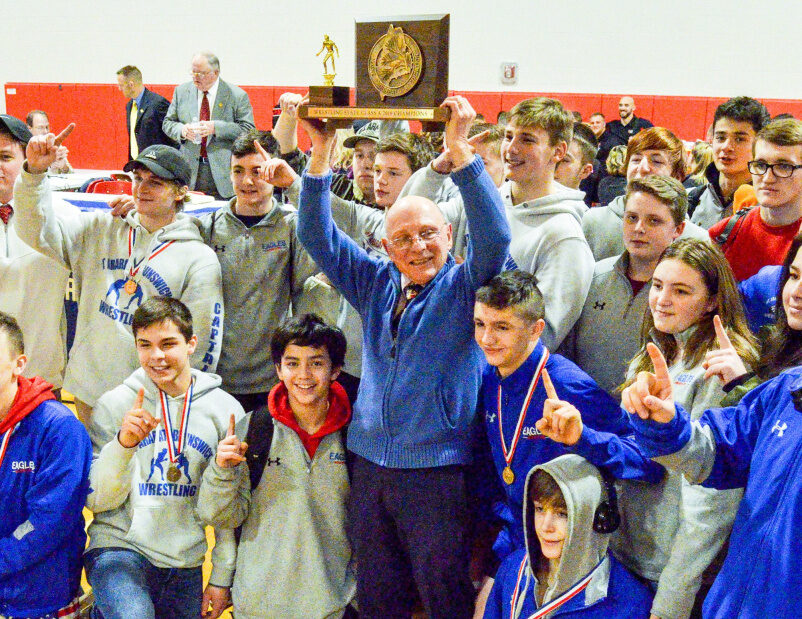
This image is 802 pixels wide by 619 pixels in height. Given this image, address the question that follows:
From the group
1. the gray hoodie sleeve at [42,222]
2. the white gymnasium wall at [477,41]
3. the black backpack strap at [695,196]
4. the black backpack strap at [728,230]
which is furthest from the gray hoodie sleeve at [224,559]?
the white gymnasium wall at [477,41]

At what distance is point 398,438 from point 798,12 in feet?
30.8

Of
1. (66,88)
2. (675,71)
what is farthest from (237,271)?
(66,88)

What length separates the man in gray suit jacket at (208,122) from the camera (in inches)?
324

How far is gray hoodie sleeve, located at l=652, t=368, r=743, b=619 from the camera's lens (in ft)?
7.90

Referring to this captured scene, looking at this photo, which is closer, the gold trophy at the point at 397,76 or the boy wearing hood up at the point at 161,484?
the gold trophy at the point at 397,76

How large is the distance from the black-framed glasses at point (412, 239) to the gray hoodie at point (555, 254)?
472 millimetres

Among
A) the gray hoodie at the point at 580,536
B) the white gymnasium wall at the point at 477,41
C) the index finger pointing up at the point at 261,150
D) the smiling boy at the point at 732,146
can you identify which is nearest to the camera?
the gray hoodie at the point at 580,536

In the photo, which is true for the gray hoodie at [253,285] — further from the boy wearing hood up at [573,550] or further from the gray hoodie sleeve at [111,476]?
the boy wearing hood up at [573,550]

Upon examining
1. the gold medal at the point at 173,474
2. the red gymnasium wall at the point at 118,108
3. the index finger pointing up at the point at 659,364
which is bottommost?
the gold medal at the point at 173,474

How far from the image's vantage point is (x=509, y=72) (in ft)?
37.4

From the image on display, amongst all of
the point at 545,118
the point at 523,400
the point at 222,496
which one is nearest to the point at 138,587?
the point at 222,496

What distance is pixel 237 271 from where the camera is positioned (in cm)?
364

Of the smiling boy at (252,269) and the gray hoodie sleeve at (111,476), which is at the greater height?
the smiling boy at (252,269)

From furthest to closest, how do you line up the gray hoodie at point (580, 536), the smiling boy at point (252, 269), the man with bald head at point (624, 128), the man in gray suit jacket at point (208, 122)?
the man with bald head at point (624, 128), the man in gray suit jacket at point (208, 122), the smiling boy at point (252, 269), the gray hoodie at point (580, 536)
